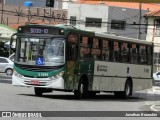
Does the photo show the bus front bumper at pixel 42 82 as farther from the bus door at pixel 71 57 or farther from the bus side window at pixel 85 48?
the bus side window at pixel 85 48

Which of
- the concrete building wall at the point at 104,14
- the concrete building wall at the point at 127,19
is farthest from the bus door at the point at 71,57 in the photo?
the concrete building wall at the point at 127,19

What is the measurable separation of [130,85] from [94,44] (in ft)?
17.1

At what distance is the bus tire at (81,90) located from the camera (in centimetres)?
2264

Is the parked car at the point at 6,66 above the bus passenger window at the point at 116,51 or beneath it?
beneath

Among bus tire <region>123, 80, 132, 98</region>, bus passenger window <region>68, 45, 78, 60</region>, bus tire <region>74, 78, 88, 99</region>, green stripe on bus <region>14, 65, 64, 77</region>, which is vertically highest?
bus passenger window <region>68, 45, 78, 60</region>

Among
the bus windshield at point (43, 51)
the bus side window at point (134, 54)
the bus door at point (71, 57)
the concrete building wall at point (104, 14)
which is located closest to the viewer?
the bus windshield at point (43, 51)

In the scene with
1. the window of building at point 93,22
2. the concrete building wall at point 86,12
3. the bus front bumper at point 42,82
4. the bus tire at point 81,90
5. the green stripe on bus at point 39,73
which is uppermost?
the concrete building wall at point 86,12

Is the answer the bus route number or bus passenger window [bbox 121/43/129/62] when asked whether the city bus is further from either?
bus passenger window [bbox 121/43/129/62]

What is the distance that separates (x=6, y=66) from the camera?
4584 centimetres

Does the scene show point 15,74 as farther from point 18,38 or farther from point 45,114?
point 45,114

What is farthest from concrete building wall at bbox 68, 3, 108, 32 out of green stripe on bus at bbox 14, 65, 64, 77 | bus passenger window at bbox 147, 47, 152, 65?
green stripe on bus at bbox 14, 65, 64, 77

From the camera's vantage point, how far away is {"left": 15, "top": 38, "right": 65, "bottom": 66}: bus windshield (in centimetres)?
2158

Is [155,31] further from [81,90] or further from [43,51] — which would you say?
[43,51]

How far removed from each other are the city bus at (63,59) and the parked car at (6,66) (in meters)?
21.5
